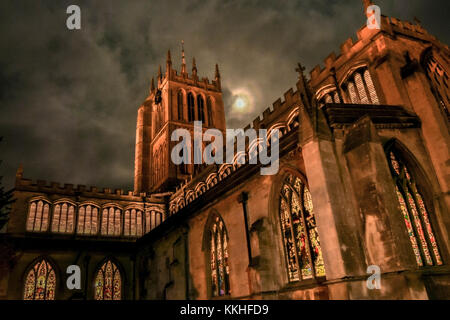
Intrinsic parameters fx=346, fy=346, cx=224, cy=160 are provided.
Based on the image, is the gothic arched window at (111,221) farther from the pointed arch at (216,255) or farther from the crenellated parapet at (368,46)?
the crenellated parapet at (368,46)

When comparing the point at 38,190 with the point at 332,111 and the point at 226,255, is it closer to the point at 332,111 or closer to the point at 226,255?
the point at 226,255

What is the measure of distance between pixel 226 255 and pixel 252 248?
3.10 m

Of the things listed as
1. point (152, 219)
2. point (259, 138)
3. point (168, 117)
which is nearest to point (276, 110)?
point (259, 138)

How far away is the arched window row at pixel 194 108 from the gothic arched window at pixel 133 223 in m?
16.5

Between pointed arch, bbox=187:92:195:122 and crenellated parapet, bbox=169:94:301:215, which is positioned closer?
crenellated parapet, bbox=169:94:301:215

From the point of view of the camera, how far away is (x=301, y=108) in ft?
39.9

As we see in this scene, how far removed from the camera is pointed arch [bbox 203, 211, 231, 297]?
17672 mm

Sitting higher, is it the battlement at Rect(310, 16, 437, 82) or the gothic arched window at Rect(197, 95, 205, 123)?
the gothic arched window at Rect(197, 95, 205, 123)

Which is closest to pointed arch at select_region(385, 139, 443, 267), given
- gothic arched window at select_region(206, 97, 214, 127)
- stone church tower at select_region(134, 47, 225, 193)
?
stone church tower at select_region(134, 47, 225, 193)

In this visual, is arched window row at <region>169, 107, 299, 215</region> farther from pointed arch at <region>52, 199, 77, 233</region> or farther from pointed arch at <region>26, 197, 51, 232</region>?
pointed arch at <region>26, 197, 51, 232</region>

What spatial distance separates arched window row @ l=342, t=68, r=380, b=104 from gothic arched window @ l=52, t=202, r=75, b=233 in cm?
2416

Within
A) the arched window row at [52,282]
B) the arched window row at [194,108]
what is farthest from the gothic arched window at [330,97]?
the arched window row at [194,108]

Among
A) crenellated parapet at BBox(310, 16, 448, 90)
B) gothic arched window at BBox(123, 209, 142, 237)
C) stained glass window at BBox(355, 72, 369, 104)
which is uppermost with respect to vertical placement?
crenellated parapet at BBox(310, 16, 448, 90)

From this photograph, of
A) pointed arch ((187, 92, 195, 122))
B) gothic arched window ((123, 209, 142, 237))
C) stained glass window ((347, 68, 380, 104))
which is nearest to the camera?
stained glass window ((347, 68, 380, 104))
